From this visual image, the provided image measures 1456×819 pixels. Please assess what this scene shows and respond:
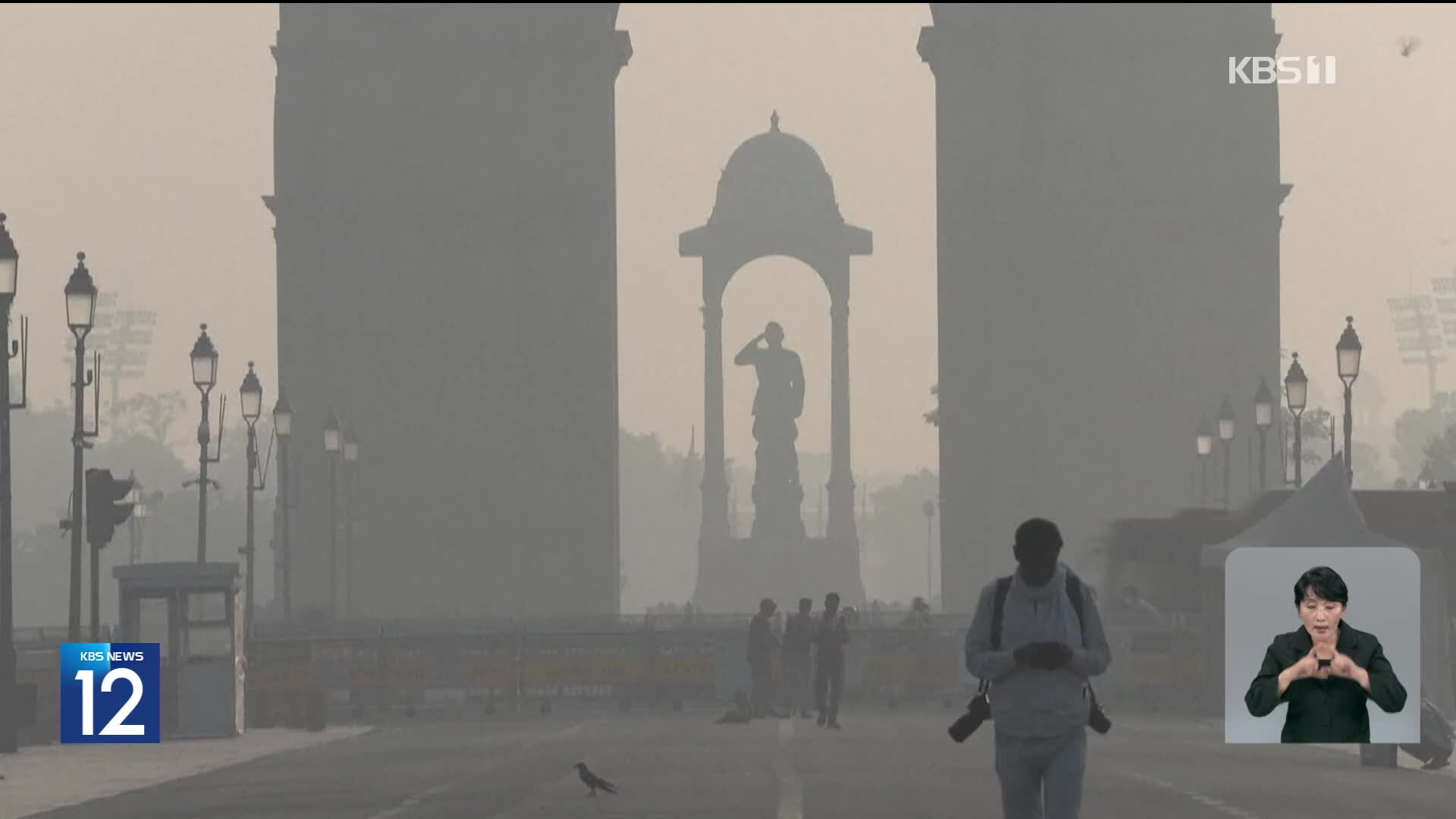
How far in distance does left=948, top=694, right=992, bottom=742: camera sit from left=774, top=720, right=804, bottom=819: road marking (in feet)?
21.7

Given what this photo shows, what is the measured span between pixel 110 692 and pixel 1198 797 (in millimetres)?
10879

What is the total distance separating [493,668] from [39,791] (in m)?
15.4

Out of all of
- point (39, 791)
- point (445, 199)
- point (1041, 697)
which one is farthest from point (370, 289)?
point (1041, 697)

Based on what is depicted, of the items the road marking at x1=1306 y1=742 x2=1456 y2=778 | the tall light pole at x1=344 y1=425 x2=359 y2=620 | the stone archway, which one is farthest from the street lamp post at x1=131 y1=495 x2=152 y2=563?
the road marking at x1=1306 y1=742 x2=1456 y2=778

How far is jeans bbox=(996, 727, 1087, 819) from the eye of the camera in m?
12.7

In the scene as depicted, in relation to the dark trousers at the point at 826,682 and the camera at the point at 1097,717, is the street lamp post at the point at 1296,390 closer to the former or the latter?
the dark trousers at the point at 826,682

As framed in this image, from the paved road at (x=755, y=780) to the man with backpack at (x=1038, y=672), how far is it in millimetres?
6763

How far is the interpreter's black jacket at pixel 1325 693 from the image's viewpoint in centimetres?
1255

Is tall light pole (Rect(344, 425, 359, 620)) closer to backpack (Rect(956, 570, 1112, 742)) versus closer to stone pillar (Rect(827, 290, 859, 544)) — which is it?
stone pillar (Rect(827, 290, 859, 544))

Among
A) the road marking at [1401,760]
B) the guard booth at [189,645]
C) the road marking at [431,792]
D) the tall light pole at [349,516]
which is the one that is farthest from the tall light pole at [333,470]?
the road marking at [1401,760]

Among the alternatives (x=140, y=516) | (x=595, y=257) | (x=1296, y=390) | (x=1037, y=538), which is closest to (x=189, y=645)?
(x=1296, y=390)

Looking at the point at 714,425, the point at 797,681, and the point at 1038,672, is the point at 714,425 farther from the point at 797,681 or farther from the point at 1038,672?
the point at 1038,672

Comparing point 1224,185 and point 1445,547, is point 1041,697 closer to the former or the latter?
point 1445,547

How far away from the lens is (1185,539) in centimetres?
4475
